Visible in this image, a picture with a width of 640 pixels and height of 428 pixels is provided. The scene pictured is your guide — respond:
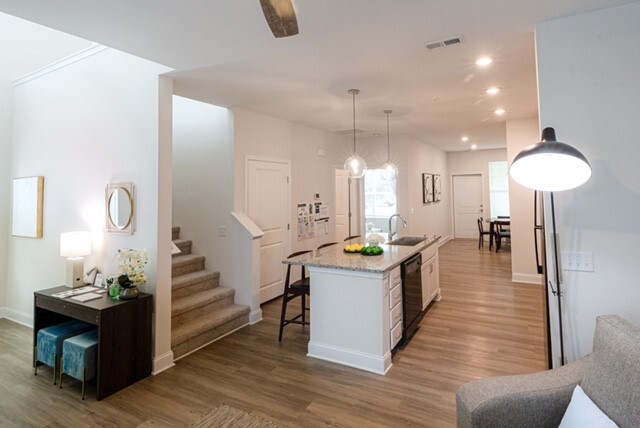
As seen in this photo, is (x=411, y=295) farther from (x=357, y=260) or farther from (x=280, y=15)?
(x=280, y=15)

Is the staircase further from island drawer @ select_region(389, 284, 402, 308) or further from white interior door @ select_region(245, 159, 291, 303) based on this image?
island drawer @ select_region(389, 284, 402, 308)

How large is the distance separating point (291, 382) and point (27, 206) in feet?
13.2

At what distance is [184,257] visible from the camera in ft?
14.3

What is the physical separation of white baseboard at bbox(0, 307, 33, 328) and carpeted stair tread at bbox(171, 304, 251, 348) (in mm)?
2349

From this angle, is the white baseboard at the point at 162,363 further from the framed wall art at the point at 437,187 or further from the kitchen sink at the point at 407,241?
the framed wall art at the point at 437,187

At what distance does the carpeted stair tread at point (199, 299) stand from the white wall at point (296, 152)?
1.08 meters

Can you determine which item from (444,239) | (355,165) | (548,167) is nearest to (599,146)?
(548,167)

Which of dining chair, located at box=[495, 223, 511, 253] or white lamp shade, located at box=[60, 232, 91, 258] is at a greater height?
white lamp shade, located at box=[60, 232, 91, 258]

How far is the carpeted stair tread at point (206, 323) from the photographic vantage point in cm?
331

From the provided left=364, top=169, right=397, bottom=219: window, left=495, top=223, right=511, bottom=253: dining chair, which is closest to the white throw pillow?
left=364, top=169, right=397, bottom=219: window

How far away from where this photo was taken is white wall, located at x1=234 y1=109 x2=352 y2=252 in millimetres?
4410

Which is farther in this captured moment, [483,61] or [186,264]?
[186,264]

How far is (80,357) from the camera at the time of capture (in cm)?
265

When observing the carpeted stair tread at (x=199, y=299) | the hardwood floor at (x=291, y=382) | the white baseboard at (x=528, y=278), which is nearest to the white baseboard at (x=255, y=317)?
the hardwood floor at (x=291, y=382)
